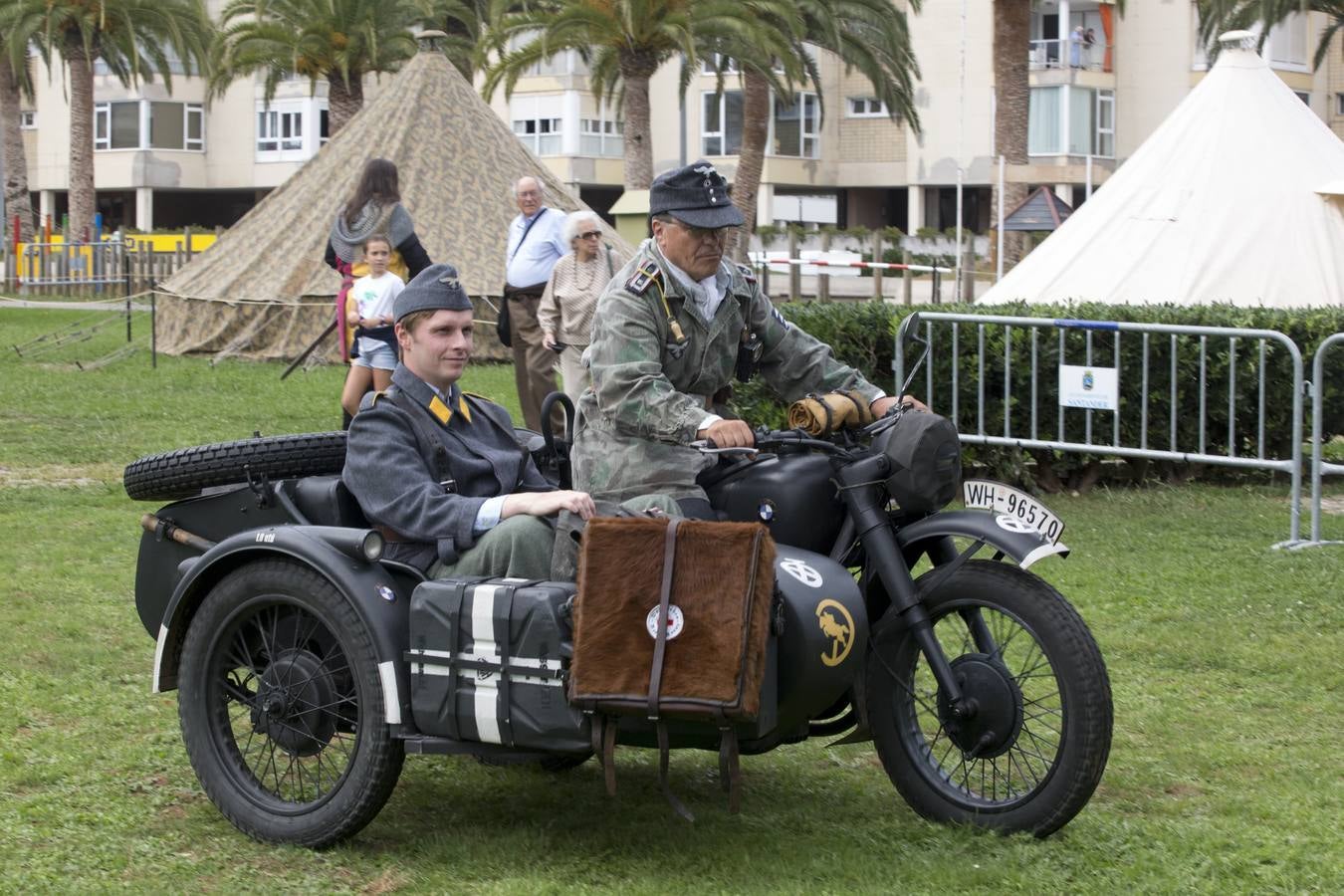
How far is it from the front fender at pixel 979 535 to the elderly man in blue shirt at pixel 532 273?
797 cm

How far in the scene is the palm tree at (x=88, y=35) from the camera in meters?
38.1

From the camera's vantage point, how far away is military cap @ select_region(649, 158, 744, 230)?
5112mm

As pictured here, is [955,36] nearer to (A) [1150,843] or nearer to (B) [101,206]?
(B) [101,206]

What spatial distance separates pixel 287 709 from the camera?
4988mm

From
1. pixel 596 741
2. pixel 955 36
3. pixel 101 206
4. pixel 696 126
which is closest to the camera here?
pixel 596 741

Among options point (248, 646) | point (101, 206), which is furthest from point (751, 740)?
point (101, 206)

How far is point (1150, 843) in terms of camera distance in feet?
15.8

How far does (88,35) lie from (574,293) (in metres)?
30.0

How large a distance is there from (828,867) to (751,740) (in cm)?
38

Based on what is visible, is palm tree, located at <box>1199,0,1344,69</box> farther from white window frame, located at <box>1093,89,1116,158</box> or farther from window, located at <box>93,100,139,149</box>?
window, located at <box>93,100,139,149</box>

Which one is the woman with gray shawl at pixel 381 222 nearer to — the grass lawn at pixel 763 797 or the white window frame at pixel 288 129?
the grass lawn at pixel 763 797

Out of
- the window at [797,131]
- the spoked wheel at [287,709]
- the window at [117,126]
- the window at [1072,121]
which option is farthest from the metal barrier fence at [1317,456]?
the window at [117,126]

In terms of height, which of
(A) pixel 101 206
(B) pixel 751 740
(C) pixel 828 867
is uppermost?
(A) pixel 101 206

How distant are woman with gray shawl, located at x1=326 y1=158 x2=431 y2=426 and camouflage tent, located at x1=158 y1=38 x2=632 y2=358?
363 inches
